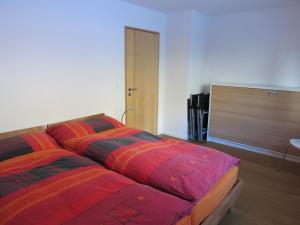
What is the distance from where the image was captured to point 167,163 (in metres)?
1.92

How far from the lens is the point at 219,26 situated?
410 centimetres

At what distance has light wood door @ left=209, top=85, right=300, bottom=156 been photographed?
3299 mm

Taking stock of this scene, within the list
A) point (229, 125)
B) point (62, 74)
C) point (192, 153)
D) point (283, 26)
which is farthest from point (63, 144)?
point (283, 26)

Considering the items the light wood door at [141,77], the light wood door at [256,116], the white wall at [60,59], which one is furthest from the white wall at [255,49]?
the white wall at [60,59]

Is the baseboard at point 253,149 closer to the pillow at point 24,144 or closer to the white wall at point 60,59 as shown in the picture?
the white wall at point 60,59

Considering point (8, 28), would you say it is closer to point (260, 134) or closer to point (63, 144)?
point (63, 144)

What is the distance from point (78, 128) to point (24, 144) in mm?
612

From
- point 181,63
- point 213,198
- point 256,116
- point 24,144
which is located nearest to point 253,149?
point 256,116

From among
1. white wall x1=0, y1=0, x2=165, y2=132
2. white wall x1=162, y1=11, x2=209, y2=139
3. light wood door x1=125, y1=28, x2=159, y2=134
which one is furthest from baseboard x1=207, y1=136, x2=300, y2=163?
white wall x1=0, y1=0, x2=165, y2=132

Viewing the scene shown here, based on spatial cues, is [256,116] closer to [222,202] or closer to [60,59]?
[222,202]

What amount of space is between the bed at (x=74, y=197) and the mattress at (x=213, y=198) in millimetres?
128

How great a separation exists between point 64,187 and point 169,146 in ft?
3.63

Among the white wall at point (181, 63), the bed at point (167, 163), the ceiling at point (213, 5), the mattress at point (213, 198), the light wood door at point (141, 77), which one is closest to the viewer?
the mattress at point (213, 198)

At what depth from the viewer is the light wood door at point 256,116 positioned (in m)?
3.30
